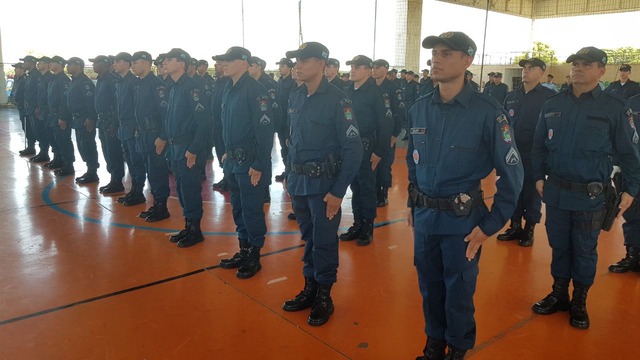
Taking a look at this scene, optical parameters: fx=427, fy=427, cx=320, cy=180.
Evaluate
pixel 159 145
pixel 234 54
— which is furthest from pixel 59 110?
pixel 234 54

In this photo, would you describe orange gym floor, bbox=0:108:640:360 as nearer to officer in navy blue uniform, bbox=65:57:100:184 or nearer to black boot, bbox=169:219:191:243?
black boot, bbox=169:219:191:243

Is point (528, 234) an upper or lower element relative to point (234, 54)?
lower

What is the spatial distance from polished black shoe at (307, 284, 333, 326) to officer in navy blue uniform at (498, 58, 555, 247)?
244cm

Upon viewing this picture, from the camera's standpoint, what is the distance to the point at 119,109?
5.33 meters

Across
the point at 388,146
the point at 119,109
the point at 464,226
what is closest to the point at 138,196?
the point at 119,109

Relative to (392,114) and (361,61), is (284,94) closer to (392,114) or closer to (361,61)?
(392,114)

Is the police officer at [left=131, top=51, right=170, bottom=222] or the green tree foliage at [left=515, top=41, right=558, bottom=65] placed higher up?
the green tree foliage at [left=515, top=41, right=558, bottom=65]

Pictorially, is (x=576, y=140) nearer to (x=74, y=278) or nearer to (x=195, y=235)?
(x=195, y=235)

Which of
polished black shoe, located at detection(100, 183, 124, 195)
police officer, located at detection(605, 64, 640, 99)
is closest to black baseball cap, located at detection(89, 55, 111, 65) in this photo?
polished black shoe, located at detection(100, 183, 124, 195)

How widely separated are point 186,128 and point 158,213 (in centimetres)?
145

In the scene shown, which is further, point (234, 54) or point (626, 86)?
point (626, 86)

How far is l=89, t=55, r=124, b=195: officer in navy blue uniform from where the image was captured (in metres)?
5.90

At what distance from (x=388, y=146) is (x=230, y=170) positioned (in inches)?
70.7

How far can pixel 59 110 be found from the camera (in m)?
7.15
